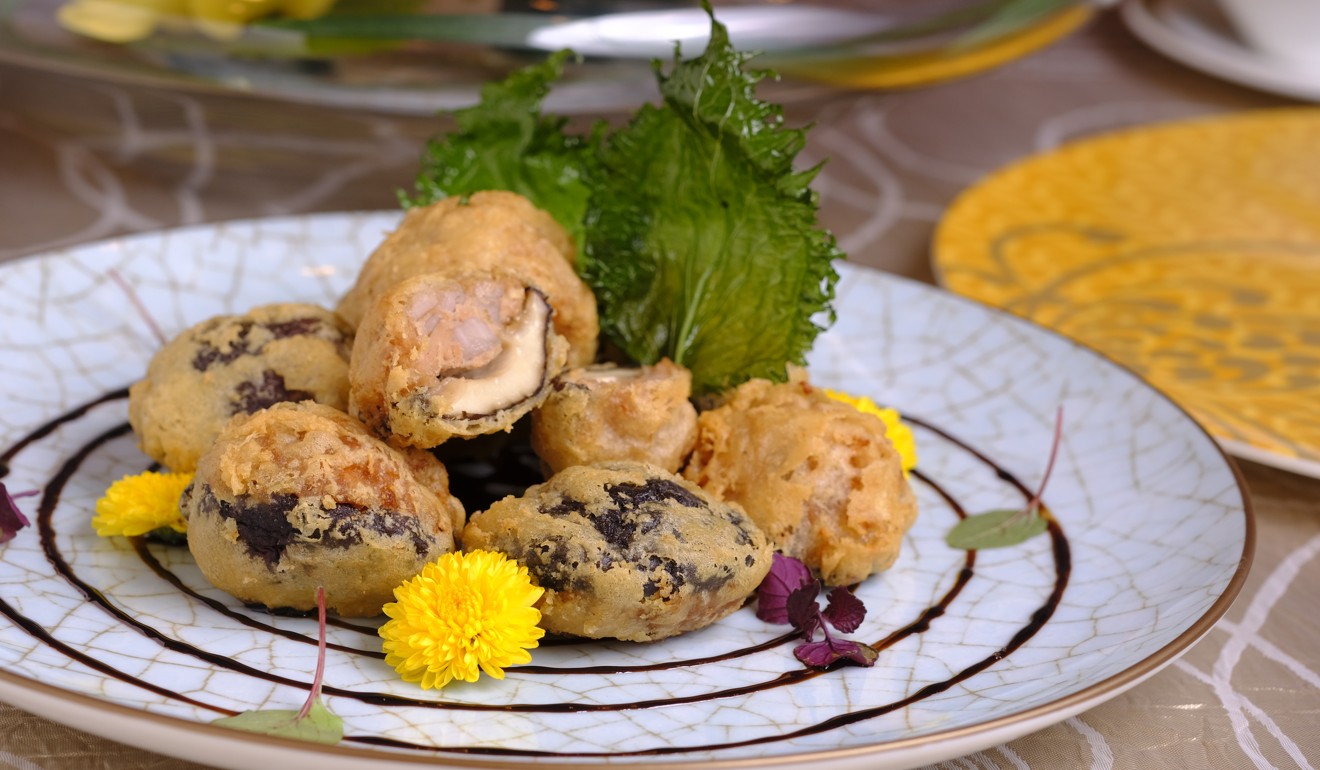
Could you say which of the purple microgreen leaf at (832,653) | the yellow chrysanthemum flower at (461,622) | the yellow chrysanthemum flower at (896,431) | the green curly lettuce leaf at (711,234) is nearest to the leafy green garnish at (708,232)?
the green curly lettuce leaf at (711,234)

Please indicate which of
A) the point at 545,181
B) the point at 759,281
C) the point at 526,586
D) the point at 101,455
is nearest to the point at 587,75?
the point at 545,181

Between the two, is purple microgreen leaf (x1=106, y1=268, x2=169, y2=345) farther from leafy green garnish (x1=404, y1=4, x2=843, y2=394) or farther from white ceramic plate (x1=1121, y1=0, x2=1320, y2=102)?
white ceramic plate (x1=1121, y1=0, x2=1320, y2=102)

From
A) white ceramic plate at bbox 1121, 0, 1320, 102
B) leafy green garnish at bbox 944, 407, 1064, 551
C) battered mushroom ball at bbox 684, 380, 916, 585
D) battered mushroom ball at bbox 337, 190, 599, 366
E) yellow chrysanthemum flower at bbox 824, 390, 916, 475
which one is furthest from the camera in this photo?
white ceramic plate at bbox 1121, 0, 1320, 102

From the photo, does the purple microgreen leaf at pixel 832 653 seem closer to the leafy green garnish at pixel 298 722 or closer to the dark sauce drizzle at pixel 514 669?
the dark sauce drizzle at pixel 514 669

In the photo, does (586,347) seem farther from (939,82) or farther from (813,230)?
(939,82)

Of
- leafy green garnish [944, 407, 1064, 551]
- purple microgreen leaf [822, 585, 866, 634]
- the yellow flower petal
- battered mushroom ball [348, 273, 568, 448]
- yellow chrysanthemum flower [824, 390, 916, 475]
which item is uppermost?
the yellow flower petal

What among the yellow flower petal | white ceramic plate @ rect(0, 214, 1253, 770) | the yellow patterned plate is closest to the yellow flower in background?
the yellow flower petal
